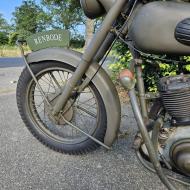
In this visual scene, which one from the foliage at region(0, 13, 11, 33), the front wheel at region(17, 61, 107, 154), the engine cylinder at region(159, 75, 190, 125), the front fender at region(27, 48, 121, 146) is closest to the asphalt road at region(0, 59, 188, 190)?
the front wheel at region(17, 61, 107, 154)

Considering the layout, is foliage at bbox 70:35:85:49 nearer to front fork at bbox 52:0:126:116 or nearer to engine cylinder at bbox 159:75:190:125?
front fork at bbox 52:0:126:116

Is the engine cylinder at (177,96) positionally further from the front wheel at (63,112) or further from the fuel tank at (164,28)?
the front wheel at (63,112)

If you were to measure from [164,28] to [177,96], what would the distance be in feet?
1.18

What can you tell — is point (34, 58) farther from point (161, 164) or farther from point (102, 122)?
point (161, 164)

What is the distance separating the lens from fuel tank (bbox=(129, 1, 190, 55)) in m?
1.52

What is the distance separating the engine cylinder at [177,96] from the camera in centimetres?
158

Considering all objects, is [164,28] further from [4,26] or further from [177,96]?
[4,26]

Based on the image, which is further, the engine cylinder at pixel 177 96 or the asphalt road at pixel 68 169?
the asphalt road at pixel 68 169

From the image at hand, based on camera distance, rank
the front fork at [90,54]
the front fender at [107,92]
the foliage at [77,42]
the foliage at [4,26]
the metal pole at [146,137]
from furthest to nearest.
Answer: the foliage at [4,26]
the foliage at [77,42]
the front fender at [107,92]
the front fork at [90,54]
the metal pole at [146,137]

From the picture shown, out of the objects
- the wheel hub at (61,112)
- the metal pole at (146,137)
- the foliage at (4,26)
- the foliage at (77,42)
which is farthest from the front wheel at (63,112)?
the foliage at (4,26)

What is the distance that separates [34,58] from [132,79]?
86 centimetres

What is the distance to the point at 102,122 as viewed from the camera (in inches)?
80.7

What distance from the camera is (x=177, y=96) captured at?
1585 mm

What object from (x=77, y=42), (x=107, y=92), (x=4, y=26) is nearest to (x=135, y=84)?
(x=107, y=92)
